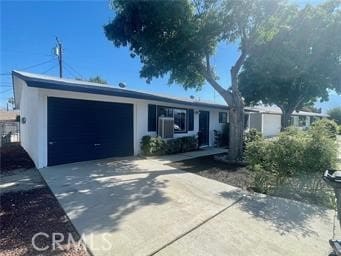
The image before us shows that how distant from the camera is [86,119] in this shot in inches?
319

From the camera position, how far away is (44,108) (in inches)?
276

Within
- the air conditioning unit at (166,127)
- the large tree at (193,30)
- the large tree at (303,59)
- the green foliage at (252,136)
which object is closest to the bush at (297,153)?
the green foliage at (252,136)

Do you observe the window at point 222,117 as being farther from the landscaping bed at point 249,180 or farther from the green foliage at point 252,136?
the landscaping bed at point 249,180

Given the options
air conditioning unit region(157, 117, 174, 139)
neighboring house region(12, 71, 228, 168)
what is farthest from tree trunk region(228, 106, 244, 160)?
air conditioning unit region(157, 117, 174, 139)

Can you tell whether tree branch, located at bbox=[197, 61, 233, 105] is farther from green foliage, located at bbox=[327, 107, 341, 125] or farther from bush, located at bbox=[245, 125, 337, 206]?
green foliage, located at bbox=[327, 107, 341, 125]

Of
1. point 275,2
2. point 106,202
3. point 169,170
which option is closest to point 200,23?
point 275,2

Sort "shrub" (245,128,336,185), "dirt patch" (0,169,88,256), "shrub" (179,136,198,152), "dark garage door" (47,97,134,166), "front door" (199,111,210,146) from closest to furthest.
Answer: "dirt patch" (0,169,88,256) < "shrub" (245,128,336,185) < "dark garage door" (47,97,134,166) < "shrub" (179,136,198,152) < "front door" (199,111,210,146)

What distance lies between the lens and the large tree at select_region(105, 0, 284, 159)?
25.9ft

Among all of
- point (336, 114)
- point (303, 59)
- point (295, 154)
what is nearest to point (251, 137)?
point (295, 154)

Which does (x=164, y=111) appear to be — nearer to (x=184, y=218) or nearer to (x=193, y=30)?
(x=193, y=30)

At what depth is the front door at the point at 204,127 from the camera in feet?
44.0

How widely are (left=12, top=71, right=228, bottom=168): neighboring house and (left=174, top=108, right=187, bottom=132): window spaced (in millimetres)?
53

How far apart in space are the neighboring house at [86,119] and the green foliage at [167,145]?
416mm

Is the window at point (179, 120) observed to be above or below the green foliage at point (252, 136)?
above
